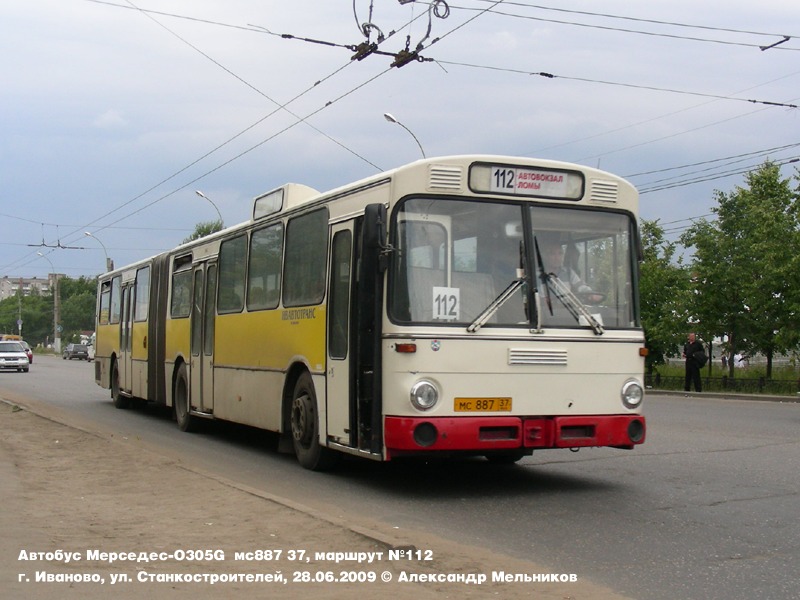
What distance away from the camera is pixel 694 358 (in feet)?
98.9

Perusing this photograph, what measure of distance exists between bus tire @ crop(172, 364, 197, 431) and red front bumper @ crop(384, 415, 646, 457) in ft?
26.7

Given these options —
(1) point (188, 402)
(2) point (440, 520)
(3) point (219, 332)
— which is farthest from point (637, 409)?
Result: (1) point (188, 402)

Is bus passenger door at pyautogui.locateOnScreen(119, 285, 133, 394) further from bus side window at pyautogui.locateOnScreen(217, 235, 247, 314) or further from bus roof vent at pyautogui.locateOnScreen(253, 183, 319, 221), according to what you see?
bus roof vent at pyautogui.locateOnScreen(253, 183, 319, 221)

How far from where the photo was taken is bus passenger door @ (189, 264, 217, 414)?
51.5 ft

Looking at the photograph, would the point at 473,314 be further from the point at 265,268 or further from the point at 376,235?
the point at 265,268

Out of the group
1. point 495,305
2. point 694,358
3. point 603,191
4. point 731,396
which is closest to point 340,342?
point 495,305

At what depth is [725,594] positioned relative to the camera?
6.24m

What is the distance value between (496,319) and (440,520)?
2000 mm

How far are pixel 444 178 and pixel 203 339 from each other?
7300 mm

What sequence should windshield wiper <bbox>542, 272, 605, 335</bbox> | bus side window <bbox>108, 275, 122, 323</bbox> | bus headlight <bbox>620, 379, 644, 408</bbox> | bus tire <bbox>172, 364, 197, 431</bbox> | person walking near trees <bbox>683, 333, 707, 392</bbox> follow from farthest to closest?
person walking near trees <bbox>683, 333, 707, 392</bbox> → bus side window <bbox>108, 275, 122, 323</bbox> → bus tire <bbox>172, 364, 197, 431</bbox> → bus headlight <bbox>620, 379, 644, 408</bbox> → windshield wiper <bbox>542, 272, 605, 335</bbox>

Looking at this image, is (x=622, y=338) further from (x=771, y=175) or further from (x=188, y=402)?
(x=771, y=175)

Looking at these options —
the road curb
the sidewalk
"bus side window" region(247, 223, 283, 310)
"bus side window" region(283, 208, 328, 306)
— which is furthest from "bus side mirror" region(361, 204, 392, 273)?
the road curb

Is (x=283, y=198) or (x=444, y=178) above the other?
(x=283, y=198)

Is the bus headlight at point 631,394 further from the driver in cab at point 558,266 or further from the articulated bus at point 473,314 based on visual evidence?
the driver in cab at point 558,266
